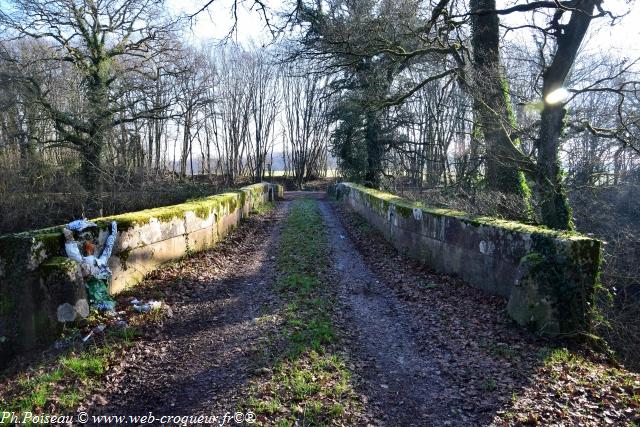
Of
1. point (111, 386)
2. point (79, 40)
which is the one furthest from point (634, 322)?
point (79, 40)

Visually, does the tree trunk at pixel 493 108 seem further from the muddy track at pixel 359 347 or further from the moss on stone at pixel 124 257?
the moss on stone at pixel 124 257

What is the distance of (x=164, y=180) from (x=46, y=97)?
641 cm

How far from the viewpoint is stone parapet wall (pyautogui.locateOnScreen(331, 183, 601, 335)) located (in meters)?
4.88

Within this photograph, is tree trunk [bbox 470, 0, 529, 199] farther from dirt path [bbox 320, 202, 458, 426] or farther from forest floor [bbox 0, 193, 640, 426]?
dirt path [bbox 320, 202, 458, 426]

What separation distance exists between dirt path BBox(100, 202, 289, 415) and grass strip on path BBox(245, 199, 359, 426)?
0.29m

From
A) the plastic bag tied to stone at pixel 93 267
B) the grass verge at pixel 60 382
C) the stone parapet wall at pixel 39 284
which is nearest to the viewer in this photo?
the grass verge at pixel 60 382

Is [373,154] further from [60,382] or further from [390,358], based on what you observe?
[60,382]

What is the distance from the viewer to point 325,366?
425cm

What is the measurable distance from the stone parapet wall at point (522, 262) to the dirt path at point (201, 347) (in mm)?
3230

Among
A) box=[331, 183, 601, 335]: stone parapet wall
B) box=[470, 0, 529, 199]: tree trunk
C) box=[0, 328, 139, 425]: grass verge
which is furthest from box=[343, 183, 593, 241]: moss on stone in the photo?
box=[0, 328, 139, 425]: grass verge

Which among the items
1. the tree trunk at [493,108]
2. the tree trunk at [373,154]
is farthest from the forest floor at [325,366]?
the tree trunk at [373,154]

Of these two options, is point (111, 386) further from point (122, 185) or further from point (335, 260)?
point (122, 185)

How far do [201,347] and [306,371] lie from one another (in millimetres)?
1399

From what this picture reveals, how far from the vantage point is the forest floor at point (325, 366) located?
11.6ft
